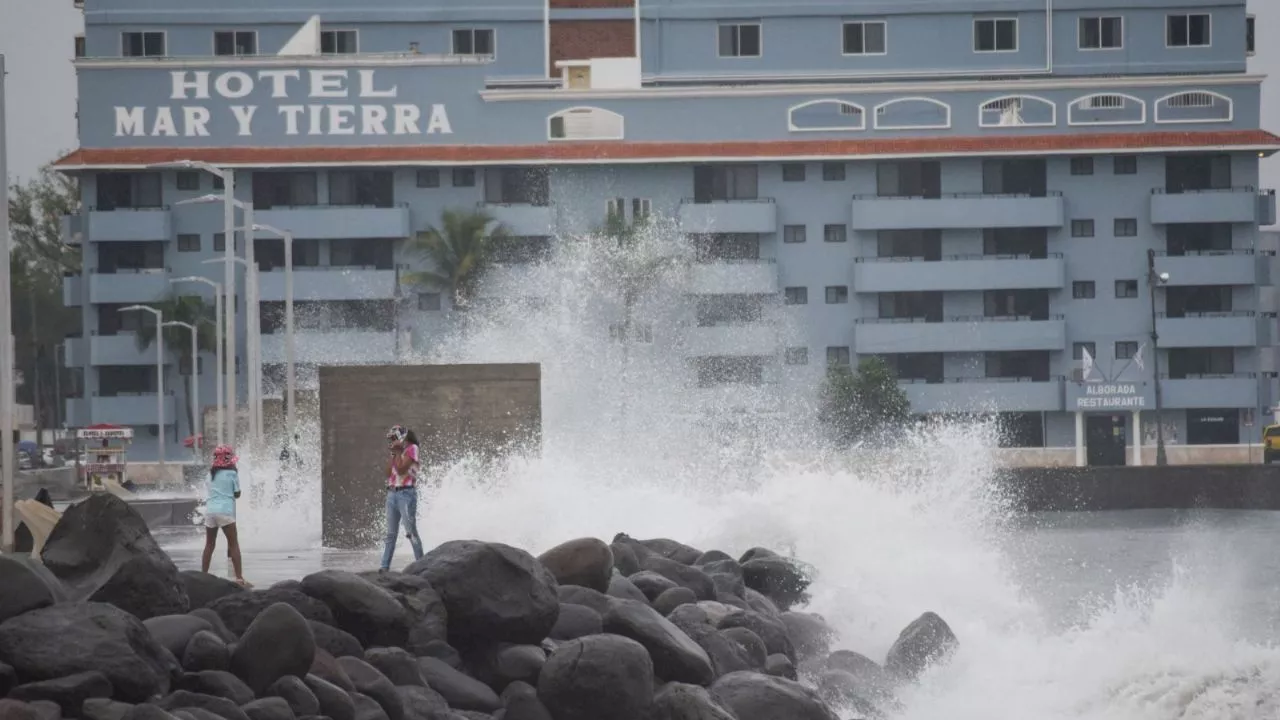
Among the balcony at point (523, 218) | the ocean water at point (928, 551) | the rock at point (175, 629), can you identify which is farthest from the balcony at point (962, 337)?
the rock at point (175, 629)


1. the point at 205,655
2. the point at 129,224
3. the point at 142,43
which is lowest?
the point at 205,655

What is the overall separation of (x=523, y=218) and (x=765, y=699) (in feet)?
233

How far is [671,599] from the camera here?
20578 millimetres

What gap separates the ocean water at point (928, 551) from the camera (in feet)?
73.7

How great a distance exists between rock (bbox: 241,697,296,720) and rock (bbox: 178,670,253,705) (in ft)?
0.68

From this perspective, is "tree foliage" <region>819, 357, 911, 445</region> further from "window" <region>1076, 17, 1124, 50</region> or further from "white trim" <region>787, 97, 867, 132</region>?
"window" <region>1076, 17, 1124, 50</region>

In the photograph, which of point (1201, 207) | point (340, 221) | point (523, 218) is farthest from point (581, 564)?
point (1201, 207)

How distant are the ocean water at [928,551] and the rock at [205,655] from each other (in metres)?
8.16

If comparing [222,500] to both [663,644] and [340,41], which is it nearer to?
[663,644]

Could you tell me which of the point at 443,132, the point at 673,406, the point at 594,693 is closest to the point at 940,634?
the point at 594,693

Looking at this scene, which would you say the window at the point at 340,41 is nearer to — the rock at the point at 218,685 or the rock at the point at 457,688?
the rock at the point at 457,688

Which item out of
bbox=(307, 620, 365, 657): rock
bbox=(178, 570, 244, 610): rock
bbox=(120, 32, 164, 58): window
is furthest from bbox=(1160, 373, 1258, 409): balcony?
bbox=(307, 620, 365, 657): rock

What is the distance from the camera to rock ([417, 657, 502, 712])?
1562 cm

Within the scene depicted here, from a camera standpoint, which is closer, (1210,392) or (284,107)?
(1210,392)
